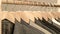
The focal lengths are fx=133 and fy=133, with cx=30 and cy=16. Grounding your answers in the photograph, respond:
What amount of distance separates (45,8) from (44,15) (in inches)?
2.3

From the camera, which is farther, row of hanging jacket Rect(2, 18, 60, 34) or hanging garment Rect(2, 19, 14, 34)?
hanging garment Rect(2, 19, 14, 34)

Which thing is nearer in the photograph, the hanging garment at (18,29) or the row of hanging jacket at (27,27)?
the row of hanging jacket at (27,27)

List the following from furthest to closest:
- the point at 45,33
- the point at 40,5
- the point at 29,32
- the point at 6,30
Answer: the point at 40,5 < the point at 6,30 < the point at 29,32 < the point at 45,33

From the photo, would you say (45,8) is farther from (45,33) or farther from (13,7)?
(45,33)

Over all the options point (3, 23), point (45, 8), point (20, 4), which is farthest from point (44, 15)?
point (3, 23)

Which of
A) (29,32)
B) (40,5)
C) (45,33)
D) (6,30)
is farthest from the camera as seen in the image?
(40,5)

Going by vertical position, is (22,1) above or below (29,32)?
above

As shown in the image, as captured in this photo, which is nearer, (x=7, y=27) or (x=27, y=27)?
(x=27, y=27)

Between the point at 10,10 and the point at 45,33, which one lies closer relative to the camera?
the point at 45,33

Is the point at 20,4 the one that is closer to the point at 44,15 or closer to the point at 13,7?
the point at 13,7

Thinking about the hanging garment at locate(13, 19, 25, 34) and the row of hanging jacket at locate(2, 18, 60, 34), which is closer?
the row of hanging jacket at locate(2, 18, 60, 34)

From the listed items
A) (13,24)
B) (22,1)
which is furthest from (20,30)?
(22,1)

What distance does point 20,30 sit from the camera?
2.60 feet

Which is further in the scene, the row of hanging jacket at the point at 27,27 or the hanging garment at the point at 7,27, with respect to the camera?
the hanging garment at the point at 7,27
